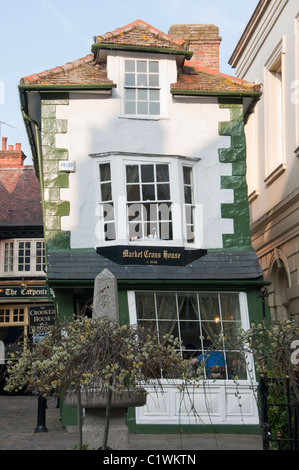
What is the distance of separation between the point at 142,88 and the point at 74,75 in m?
1.47

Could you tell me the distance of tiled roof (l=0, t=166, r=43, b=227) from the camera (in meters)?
27.7

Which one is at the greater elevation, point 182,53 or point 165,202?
point 182,53

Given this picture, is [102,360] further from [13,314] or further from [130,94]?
[13,314]

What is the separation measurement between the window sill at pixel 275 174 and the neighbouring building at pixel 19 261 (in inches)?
428

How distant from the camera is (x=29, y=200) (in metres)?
29.0

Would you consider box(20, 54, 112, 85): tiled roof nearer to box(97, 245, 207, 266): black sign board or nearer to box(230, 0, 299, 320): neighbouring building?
box(97, 245, 207, 266): black sign board

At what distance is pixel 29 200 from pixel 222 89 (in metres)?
16.1

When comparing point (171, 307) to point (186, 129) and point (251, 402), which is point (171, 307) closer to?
point (251, 402)

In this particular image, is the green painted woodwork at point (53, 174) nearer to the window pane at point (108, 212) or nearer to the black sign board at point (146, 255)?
the window pane at point (108, 212)

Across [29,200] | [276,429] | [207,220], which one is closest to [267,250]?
[207,220]

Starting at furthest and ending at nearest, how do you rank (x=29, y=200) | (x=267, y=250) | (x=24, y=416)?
(x=29, y=200) < (x=267, y=250) < (x=24, y=416)

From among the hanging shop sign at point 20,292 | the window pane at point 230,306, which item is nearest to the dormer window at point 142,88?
the window pane at point 230,306

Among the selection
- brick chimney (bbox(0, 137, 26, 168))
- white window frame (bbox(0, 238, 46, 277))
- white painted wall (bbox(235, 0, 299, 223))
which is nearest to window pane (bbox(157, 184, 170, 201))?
white painted wall (bbox(235, 0, 299, 223))

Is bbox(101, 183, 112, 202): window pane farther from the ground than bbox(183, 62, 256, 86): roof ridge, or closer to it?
closer to it
